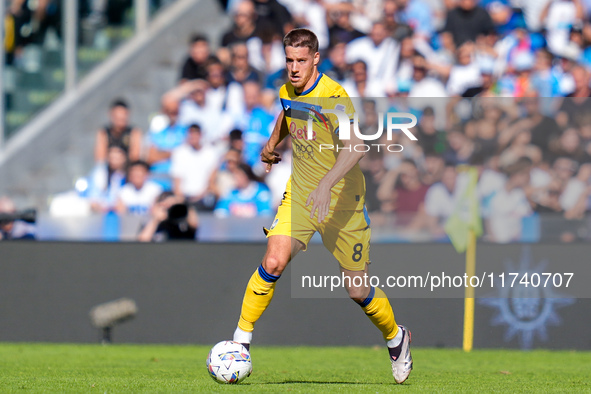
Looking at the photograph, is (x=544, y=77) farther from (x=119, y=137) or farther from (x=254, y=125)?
→ (x=119, y=137)

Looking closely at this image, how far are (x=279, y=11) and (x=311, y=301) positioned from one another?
5640mm

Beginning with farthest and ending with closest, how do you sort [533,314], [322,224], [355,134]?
[533,314] < [322,224] < [355,134]

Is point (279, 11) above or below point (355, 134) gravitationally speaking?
above

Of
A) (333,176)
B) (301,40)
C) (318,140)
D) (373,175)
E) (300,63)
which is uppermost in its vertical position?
(301,40)

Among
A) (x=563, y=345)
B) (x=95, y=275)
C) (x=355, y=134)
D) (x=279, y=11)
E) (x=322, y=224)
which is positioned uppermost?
(x=279, y=11)

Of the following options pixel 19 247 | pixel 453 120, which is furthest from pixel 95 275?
pixel 453 120

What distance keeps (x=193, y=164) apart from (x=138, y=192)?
926mm

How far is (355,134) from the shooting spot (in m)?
6.30

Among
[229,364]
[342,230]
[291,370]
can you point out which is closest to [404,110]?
[291,370]

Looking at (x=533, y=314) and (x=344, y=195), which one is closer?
(x=344, y=195)

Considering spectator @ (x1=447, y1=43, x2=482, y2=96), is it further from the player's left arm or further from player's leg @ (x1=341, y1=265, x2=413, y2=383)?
the player's left arm

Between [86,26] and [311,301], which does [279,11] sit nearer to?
[86,26]

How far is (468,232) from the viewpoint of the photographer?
1017 centimetres

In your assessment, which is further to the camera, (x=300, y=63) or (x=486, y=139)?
(x=486, y=139)
